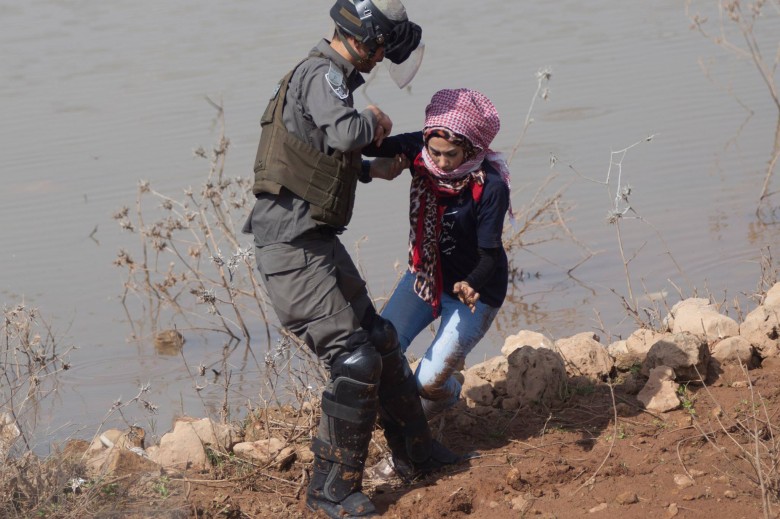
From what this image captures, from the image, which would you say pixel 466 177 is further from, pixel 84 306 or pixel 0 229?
pixel 0 229

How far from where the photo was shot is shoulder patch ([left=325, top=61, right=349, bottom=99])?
4.17 metres

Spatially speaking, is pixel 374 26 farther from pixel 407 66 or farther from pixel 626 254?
pixel 626 254

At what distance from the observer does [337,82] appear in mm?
4195

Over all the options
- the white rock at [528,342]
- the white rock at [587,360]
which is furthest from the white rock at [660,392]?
the white rock at [528,342]

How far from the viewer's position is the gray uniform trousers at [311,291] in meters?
4.35

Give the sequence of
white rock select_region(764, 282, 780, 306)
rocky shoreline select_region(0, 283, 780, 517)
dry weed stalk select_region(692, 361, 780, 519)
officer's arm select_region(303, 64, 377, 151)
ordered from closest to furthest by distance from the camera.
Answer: dry weed stalk select_region(692, 361, 780, 519)
officer's arm select_region(303, 64, 377, 151)
rocky shoreline select_region(0, 283, 780, 517)
white rock select_region(764, 282, 780, 306)

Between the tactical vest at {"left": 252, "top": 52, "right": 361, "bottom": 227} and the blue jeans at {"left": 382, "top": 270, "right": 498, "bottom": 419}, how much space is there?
0.82 meters

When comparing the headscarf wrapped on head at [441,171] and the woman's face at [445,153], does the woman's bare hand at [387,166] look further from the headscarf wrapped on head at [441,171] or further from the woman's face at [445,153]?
the woman's face at [445,153]

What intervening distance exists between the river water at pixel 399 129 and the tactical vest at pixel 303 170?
2.25m

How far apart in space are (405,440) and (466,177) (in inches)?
43.2

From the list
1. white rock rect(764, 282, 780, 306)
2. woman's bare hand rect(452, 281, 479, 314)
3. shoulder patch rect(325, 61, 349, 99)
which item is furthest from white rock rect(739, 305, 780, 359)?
shoulder patch rect(325, 61, 349, 99)

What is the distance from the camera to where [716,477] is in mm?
4445

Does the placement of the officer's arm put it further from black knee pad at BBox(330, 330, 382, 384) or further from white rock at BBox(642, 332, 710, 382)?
white rock at BBox(642, 332, 710, 382)

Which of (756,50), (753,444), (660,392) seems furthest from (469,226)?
(756,50)
